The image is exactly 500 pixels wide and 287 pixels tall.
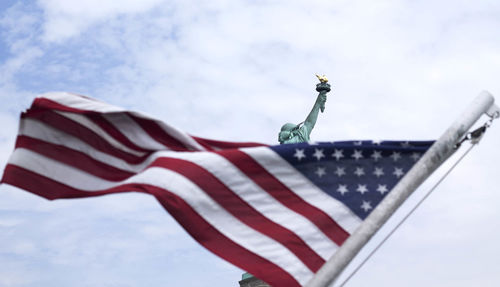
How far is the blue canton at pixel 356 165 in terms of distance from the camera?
28.4ft

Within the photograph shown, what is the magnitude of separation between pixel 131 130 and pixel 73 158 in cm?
86

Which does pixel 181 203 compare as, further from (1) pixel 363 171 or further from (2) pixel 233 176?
(1) pixel 363 171

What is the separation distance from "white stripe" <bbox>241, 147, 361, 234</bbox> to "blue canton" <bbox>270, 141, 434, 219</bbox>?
58 mm

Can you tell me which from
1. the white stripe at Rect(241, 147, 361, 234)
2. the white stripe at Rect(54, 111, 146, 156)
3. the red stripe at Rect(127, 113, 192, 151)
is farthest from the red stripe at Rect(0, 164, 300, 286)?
the white stripe at Rect(241, 147, 361, 234)

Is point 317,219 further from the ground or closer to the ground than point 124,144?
closer to the ground

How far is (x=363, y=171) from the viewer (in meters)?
8.80

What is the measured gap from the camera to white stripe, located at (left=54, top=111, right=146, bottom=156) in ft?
30.9

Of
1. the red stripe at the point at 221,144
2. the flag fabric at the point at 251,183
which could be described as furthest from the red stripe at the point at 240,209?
the red stripe at the point at 221,144

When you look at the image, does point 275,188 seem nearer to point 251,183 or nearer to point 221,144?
point 251,183

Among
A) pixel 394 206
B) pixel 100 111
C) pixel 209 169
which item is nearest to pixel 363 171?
pixel 394 206

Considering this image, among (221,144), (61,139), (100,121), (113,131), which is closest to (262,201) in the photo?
(221,144)

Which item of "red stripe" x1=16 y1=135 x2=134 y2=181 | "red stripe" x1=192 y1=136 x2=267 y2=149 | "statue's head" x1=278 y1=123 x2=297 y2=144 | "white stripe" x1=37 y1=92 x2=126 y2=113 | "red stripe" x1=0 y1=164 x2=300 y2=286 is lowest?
"red stripe" x1=0 y1=164 x2=300 y2=286

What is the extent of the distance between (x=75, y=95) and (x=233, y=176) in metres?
2.19

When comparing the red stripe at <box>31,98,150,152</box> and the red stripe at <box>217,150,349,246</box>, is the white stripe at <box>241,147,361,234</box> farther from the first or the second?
the red stripe at <box>31,98,150,152</box>
